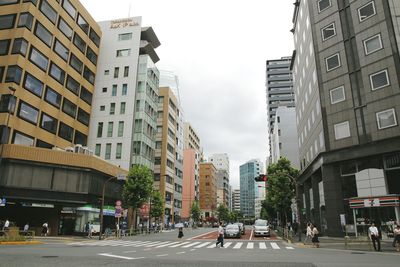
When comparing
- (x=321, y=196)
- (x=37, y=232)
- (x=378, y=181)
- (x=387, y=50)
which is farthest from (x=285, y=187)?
(x=37, y=232)

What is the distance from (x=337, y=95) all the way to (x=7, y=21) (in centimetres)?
3963

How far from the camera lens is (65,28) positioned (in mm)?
47375

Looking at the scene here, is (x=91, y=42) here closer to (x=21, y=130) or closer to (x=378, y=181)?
(x=21, y=130)

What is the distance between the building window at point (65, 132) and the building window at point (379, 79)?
3854 cm

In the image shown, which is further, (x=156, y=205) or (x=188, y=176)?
(x=188, y=176)

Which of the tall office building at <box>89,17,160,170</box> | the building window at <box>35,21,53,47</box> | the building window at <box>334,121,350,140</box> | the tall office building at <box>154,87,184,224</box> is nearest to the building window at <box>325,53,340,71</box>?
the building window at <box>334,121,350,140</box>

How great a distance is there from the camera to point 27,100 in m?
39.0

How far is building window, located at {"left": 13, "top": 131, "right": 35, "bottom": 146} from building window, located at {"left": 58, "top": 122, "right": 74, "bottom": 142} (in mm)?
5813

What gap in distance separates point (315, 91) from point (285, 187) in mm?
14832

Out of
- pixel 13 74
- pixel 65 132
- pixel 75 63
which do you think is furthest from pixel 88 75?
pixel 13 74

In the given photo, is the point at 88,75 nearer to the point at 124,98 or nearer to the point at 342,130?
the point at 124,98

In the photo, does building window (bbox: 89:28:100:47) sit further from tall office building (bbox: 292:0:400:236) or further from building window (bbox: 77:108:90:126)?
tall office building (bbox: 292:0:400:236)

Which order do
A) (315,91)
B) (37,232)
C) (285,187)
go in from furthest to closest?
(285,187) < (315,91) < (37,232)

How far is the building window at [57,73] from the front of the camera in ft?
145
